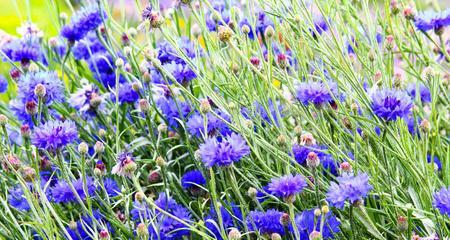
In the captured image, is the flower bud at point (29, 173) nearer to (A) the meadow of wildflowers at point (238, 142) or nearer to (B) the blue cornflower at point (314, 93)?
(A) the meadow of wildflowers at point (238, 142)

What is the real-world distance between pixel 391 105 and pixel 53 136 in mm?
559

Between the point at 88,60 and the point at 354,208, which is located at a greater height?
the point at 88,60

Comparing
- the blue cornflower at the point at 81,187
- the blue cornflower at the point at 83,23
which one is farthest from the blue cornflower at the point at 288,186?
the blue cornflower at the point at 83,23

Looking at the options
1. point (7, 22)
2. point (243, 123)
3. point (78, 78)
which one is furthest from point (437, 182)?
point (7, 22)

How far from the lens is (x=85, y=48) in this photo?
6.75 feet

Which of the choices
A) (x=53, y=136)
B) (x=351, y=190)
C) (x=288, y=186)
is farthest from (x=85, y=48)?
(x=351, y=190)

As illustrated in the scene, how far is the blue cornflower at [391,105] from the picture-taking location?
1217 millimetres

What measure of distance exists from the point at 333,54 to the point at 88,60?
812 mm

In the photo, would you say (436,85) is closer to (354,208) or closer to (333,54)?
(333,54)

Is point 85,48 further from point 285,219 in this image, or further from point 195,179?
point 285,219

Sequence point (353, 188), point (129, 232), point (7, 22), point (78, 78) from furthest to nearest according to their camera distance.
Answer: point (7, 22) < point (78, 78) < point (129, 232) < point (353, 188)

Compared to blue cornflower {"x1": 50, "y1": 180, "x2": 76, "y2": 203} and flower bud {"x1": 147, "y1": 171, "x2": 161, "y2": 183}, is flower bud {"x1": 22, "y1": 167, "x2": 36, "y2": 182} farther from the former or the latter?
flower bud {"x1": 147, "y1": 171, "x2": 161, "y2": 183}

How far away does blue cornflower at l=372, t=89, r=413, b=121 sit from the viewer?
122 centimetres

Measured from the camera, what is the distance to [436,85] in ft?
4.90
